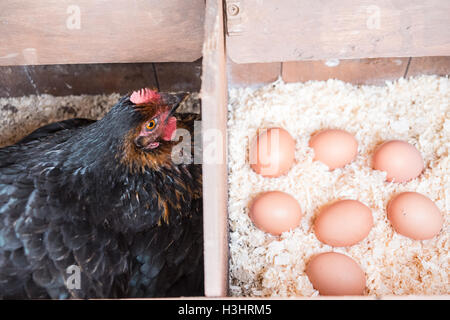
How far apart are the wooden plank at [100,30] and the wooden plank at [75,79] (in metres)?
0.37

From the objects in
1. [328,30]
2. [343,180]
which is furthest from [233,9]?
[343,180]

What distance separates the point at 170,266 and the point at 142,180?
0.92 ft

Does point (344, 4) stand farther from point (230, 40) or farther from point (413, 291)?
point (413, 291)

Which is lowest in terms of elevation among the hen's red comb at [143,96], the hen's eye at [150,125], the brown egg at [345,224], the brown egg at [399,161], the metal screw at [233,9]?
the brown egg at [345,224]

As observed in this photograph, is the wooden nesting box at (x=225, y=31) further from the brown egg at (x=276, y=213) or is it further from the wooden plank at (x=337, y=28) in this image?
the brown egg at (x=276, y=213)

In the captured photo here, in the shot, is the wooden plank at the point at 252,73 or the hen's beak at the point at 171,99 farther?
the wooden plank at the point at 252,73

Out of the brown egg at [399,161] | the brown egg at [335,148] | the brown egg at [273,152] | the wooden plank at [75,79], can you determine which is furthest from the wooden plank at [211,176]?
the wooden plank at [75,79]

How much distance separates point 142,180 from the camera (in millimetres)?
1201

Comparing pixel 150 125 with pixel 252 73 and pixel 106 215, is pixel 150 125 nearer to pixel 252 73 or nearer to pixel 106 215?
pixel 106 215

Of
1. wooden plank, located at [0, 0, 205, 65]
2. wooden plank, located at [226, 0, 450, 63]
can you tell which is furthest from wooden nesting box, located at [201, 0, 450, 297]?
wooden plank, located at [0, 0, 205, 65]

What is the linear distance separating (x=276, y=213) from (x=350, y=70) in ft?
2.29

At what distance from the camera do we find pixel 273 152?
127cm

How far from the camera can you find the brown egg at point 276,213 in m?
1.18

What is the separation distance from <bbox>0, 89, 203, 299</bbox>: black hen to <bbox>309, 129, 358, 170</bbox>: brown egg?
47 cm
